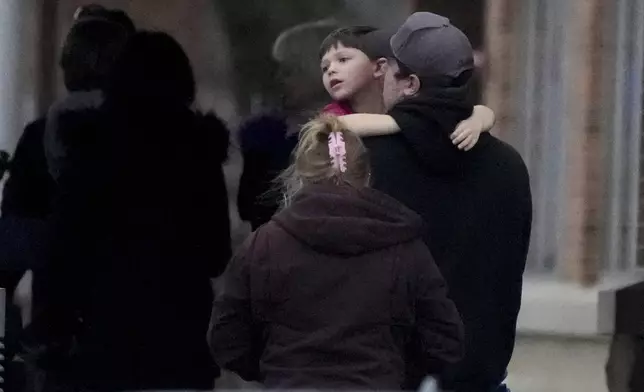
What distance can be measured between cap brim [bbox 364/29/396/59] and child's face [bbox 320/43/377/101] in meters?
0.02

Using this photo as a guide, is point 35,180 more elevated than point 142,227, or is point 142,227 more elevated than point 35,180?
point 35,180

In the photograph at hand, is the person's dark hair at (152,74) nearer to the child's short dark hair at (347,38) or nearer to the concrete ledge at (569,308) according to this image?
the child's short dark hair at (347,38)

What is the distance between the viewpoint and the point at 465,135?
218 cm

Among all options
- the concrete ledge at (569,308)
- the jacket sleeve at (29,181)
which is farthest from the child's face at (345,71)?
the jacket sleeve at (29,181)

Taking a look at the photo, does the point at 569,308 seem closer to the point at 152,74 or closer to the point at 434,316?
the point at 434,316

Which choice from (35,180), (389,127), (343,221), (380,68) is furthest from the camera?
(35,180)

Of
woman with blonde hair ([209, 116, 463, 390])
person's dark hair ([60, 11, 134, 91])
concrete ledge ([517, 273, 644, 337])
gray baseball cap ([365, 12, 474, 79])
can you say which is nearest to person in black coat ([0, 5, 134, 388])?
person's dark hair ([60, 11, 134, 91])

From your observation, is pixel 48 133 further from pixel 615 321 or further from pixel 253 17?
pixel 615 321

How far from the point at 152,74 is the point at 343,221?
1019mm

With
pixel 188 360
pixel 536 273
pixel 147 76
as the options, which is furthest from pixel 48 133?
pixel 536 273

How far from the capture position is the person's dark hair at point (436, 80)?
2180mm

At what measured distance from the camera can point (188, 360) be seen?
109 inches

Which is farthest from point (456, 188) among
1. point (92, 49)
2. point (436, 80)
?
point (92, 49)

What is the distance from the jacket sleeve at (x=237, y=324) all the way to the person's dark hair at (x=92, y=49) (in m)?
0.95
